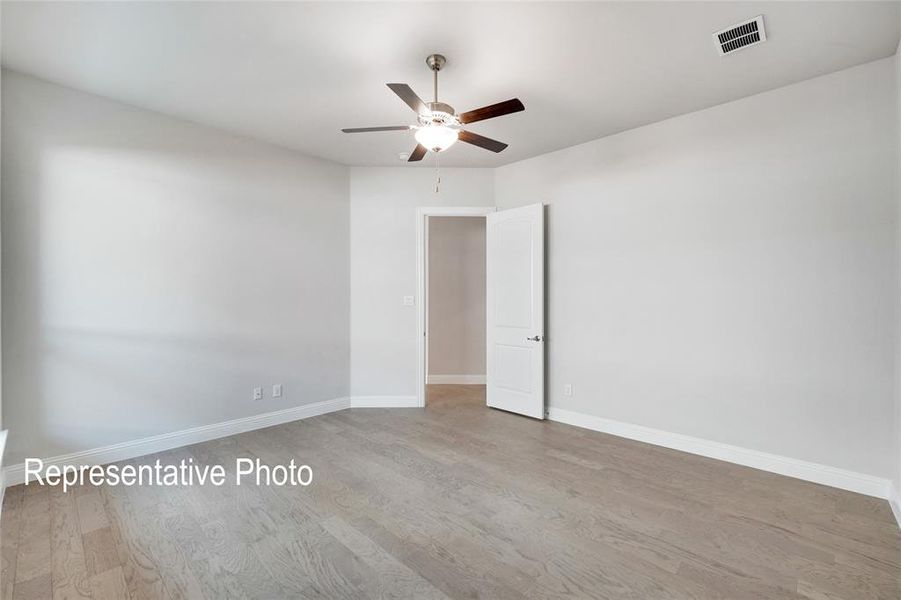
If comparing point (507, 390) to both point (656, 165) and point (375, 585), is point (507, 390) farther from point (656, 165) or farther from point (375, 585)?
point (375, 585)

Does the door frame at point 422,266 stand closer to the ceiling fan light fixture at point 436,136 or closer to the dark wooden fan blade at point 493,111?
the ceiling fan light fixture at point 436,136

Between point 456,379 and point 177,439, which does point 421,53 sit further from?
point 456,379

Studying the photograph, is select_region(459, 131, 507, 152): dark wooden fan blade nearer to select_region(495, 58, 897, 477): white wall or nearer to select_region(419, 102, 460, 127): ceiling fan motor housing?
select_region(419, 102, 460, 127): ceiling fan motor housing

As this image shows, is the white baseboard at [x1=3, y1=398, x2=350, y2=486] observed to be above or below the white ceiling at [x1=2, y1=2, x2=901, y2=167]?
A: below

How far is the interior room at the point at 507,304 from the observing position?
231 centimetres

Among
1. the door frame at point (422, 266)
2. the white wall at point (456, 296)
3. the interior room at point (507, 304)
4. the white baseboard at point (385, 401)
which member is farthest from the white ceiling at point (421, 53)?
the white wall at point (456, 296)

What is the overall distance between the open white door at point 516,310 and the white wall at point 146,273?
75.6 inches

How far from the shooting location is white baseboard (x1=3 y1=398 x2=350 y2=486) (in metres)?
3.15

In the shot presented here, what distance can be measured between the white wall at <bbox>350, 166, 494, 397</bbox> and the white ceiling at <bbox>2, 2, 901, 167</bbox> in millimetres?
1377

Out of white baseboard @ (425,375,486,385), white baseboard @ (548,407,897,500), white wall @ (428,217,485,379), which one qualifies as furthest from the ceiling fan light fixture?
white baseboard @ (425,375,486,385)

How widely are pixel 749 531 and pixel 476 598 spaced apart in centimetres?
167

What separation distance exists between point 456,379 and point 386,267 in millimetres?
2446

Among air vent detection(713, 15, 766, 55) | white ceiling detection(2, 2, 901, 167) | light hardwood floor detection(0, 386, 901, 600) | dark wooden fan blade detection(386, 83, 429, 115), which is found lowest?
light hardwood floor detection(0, 386, 901, 600)

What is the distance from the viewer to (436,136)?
268 cm
